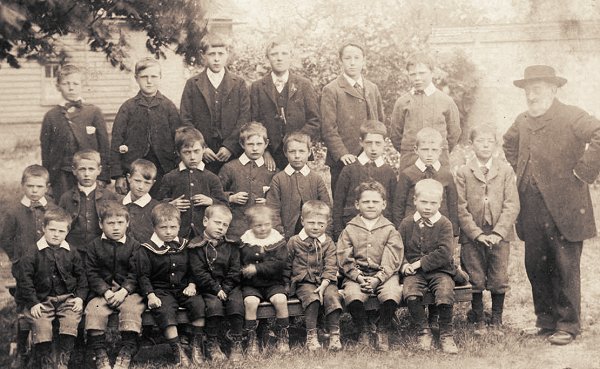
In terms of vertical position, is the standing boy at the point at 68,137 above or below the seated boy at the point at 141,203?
above

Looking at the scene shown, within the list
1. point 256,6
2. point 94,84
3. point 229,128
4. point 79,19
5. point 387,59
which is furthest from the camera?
point 94,84

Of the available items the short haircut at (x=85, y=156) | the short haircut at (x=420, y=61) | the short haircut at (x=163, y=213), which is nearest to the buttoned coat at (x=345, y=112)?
the short haircut at (x=420, y=61)

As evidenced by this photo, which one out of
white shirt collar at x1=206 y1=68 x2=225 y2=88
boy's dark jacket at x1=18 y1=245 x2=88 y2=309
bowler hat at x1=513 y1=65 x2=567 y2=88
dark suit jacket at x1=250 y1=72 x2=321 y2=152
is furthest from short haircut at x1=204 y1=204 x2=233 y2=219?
bowler hat at x1=513 y1=65 x2=567 y2=88

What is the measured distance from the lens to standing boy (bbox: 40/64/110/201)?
5.84 metres

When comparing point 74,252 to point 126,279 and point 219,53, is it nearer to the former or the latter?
point 126,279

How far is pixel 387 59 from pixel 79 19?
817 cm

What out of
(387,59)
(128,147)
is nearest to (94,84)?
(387,59)

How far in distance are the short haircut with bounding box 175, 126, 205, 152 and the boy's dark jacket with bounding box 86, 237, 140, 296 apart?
1.03m

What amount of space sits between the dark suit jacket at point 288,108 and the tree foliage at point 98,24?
2.26ft

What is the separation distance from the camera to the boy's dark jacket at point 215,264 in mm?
4648

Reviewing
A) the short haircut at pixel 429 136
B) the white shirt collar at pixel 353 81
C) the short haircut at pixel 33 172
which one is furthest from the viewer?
the white shirt collar at pixel 353 81

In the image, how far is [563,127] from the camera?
5.07 m

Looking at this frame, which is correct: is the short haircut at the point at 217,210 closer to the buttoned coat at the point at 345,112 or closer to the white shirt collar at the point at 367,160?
the white shirt collar at the point at 367,160

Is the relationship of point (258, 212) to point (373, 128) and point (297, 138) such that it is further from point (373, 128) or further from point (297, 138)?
point (373, 128)
